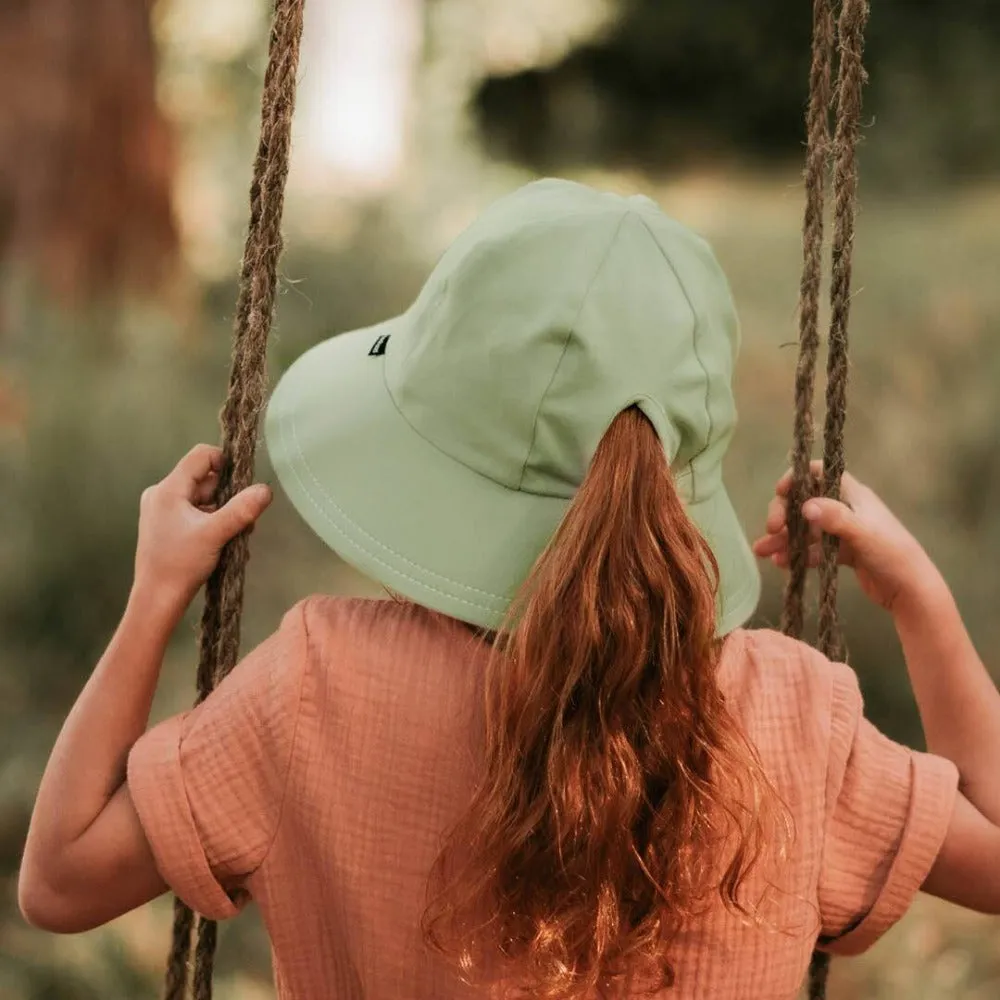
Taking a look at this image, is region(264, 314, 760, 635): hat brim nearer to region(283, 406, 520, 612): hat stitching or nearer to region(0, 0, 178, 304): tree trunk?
region(283, 406, 520, 612): hat stitching

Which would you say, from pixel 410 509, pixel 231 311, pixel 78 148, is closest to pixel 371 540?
pixel 410 509

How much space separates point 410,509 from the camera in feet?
2.46

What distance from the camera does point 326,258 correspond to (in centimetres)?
416

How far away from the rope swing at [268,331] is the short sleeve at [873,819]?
14 centimetres

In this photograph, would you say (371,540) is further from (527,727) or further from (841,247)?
(841,247)

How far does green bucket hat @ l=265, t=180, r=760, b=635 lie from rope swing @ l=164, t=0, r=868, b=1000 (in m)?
0.09

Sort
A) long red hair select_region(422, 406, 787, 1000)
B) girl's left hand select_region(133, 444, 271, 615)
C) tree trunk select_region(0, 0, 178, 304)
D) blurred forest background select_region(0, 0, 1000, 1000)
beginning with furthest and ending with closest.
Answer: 1. tree trunk select_region(0, 0, 178, 304)
2. blurred forest background select_region(0, 0, 1000, 1000)
3. girl's left hand select_region(133, 444, 271, 615)
4. long red hair select_region(422, 406, 787, 1000)

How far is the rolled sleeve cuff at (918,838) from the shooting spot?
2.52ft

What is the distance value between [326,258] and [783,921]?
3.63 m

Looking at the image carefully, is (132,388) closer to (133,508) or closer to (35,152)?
(133,508)

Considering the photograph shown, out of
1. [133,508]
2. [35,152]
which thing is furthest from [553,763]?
[35,152]

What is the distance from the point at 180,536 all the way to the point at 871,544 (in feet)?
1.54

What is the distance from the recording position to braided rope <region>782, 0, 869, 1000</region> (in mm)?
886

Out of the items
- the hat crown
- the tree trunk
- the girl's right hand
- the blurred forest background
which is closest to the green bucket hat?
the hat crown
